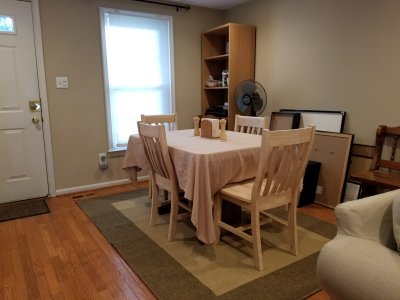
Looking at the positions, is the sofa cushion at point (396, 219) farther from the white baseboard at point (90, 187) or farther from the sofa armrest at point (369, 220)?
the white baseboard at point (90, 187)

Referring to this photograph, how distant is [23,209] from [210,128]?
2047 mm

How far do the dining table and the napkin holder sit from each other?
136 mm

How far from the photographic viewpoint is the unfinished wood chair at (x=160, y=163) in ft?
6.57

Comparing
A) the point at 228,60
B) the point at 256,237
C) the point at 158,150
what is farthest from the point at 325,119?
the point at 158,150

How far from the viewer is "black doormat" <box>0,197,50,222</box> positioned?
109 inches

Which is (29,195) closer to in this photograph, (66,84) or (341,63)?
(66,84)

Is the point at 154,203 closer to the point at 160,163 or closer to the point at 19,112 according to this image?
the point at 160,163

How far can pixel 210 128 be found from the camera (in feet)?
7.73

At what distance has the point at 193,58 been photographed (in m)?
4.03

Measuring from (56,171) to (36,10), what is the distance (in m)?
1.66

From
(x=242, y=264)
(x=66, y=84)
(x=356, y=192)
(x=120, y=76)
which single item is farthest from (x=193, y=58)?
(x=242, y=264)

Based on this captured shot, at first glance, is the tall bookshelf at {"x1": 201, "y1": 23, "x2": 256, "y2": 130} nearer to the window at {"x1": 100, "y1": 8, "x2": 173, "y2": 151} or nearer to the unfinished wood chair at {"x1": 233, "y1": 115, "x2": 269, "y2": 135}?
the window at {"x1": 100, "y1": 8, "x2": 173, "y2": 151}

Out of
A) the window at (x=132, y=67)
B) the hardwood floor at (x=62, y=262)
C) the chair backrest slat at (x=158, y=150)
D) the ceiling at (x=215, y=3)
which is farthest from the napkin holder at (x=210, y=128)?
the ceiling at (x=215, y=3)

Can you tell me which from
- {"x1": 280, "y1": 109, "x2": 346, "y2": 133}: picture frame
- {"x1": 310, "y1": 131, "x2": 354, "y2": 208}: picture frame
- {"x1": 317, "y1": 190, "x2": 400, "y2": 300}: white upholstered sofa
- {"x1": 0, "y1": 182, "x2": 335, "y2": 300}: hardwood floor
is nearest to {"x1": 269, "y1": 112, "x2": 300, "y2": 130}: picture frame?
{"x1": 280, "y1": 109, "x2": 346, "y2": 133}: picture frame
